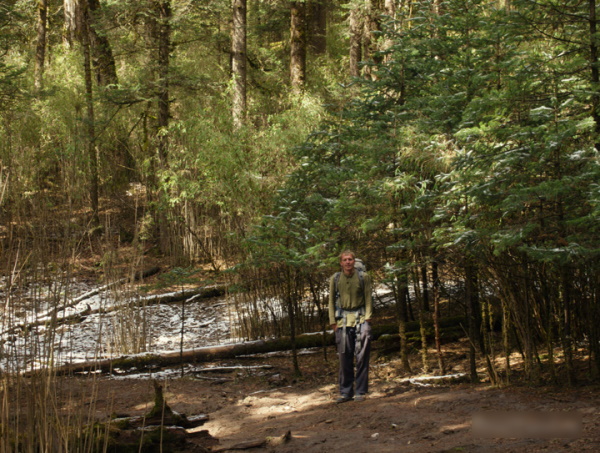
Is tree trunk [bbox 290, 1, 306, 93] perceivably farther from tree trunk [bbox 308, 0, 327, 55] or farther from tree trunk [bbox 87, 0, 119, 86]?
tree trunk [bbox 87, 0, 119, 86]

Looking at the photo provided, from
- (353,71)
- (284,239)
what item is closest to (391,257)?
(284,239)

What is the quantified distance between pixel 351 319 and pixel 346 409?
0.99 meters

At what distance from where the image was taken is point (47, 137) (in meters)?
19.7

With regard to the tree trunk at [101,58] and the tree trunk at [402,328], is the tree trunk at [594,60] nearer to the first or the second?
the tree trunk at [402,328]

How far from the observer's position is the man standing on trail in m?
7.18

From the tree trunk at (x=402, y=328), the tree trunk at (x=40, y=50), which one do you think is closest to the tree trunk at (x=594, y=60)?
the tree trunk at (x=402, y=328)

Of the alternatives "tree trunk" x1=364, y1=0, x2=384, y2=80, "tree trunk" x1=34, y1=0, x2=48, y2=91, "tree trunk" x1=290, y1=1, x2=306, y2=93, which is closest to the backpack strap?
"tree trunk" x1=364, y1=0, x2=384, y2=80

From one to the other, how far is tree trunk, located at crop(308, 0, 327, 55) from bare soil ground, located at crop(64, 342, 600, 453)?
15.5 meters

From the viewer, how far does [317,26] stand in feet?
74.1

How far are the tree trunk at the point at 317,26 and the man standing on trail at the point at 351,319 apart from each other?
15965 mm

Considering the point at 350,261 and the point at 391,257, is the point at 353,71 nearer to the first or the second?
the point at 391,257

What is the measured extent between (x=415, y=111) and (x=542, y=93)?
2.77 metres

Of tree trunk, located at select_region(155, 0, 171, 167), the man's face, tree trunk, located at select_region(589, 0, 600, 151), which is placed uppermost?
tree trunk, located at select_region(155, 0, 171, 167)

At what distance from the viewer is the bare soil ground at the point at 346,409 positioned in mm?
5223
